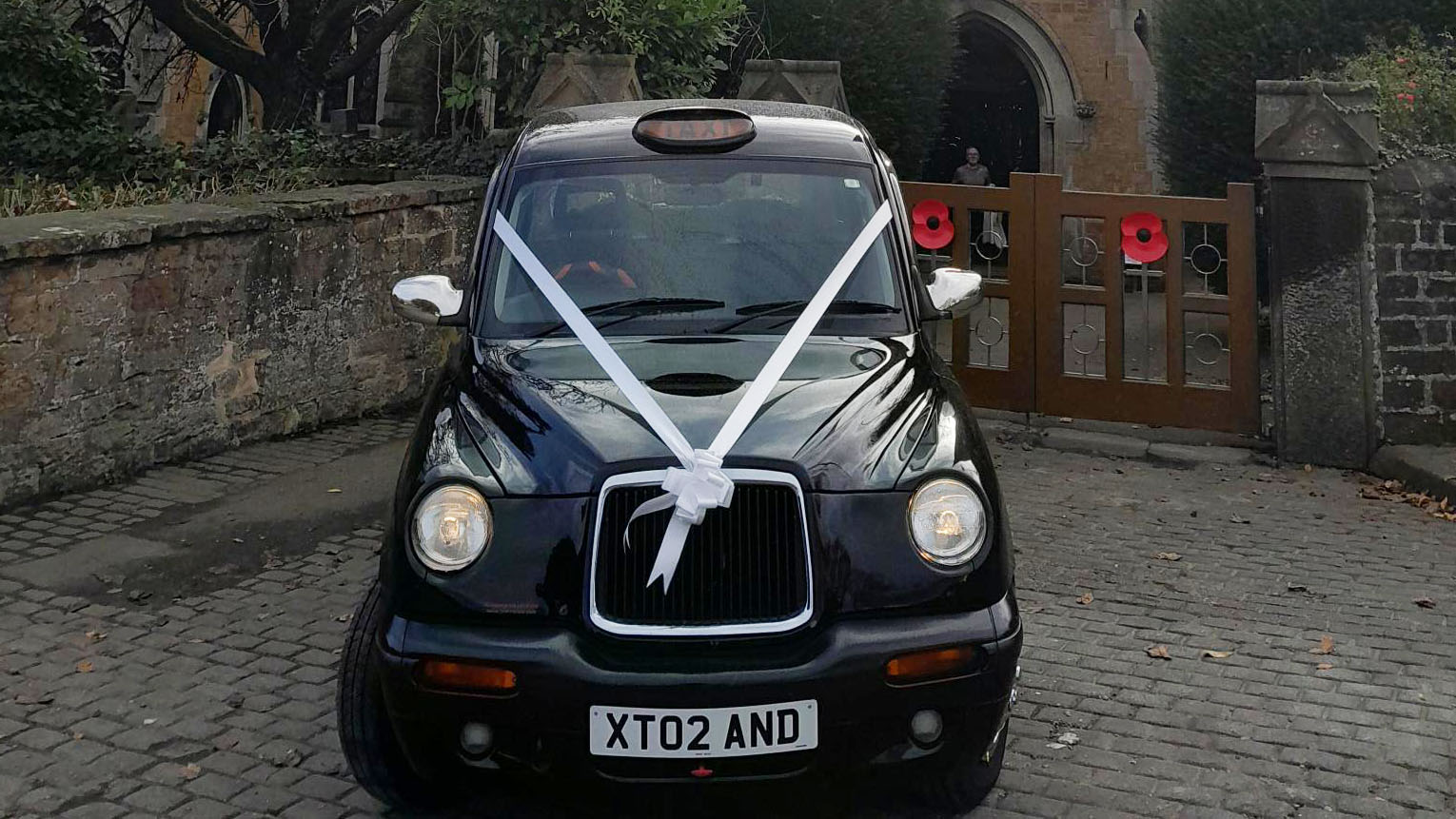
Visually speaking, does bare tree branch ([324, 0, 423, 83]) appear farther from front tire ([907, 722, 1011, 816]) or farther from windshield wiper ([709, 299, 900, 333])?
front tire ([907, 722, 1011, 816])

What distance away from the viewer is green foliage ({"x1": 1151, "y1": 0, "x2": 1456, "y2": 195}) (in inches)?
566

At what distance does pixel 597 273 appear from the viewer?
5.27 metres

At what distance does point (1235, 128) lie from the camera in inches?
595

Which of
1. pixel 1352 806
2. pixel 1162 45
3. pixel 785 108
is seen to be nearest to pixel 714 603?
pixel 1352 806

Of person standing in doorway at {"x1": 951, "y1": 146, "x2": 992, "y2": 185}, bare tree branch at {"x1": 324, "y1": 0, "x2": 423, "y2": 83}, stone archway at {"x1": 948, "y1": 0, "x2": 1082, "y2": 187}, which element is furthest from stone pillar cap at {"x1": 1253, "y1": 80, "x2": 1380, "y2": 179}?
stone archway at {"x1": 948, "y1": 0, "x2": 1082, "y2": 187}

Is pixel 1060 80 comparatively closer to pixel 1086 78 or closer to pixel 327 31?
pixel 1086 78

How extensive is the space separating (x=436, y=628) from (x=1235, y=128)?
12.8 meters

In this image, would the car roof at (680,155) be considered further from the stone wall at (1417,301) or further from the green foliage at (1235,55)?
the green foliage at (1235,55)

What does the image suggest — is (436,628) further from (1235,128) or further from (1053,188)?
(1235,128)

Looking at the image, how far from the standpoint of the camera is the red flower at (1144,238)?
9938 mm

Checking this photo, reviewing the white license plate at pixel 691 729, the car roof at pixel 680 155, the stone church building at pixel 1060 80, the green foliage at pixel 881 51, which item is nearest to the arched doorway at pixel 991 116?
the stone church building at pixel 1060 80

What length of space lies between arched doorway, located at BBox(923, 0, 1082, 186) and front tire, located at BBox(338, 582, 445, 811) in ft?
66.8

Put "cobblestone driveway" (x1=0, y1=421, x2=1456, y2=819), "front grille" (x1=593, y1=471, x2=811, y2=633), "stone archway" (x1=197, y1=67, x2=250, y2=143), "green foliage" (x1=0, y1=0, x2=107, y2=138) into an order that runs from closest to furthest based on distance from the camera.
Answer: "front grille" (x1=593, y1=471, x2=811, y2=633) < "cobblestone driveway" (x1=0, y1=421, x2=1456, y2=819) < "green foliage" (x1=0, y1=0, x2=107, y2=138) < "stone archway" (x1=197, y1=67, x2=250, y2=143)

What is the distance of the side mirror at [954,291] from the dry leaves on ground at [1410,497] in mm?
4223
